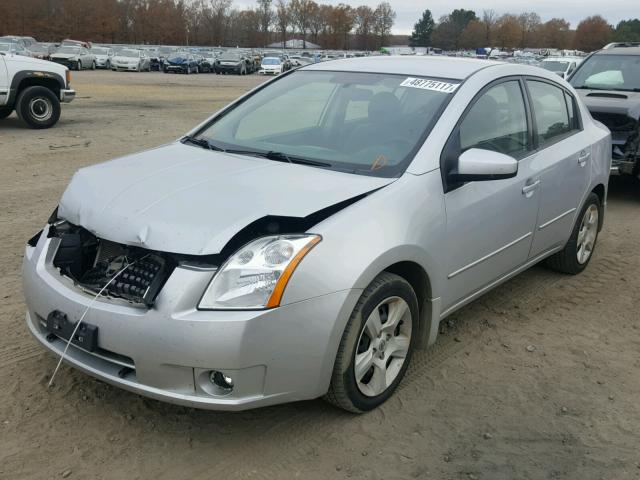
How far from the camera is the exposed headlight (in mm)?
2654

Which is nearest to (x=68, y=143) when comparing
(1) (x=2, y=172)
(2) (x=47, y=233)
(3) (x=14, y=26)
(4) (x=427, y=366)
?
(1) (x=2, y=172)

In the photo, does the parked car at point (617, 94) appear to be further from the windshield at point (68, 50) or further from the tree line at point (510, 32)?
the tree line at point (510, 32)

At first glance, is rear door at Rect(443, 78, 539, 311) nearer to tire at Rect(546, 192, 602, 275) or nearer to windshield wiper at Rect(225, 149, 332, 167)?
windshield wiper at Rect(225, 149, 332, 167)

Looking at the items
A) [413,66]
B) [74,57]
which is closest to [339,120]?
[413,66]

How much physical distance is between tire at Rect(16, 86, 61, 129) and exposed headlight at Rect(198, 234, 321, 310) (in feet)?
37.0

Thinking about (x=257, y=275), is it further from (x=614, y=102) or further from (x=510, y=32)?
(x=510, y=32)

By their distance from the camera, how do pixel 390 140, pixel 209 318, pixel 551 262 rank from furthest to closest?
pixel 551 262
pixel 390 140
pixel 209 318

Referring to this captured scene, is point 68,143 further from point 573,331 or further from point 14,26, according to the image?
point 14,26

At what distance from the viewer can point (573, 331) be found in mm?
4301

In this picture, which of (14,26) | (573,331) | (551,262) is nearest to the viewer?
(573,331)

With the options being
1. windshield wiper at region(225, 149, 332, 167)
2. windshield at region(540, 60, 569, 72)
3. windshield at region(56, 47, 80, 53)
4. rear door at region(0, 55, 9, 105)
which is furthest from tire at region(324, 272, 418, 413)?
windshield at region(56, 47, 80, 53)

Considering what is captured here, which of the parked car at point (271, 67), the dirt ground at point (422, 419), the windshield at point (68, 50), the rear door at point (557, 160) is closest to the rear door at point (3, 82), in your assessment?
the dirt ground at point (422, 419)

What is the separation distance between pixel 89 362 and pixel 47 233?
2.71 feet

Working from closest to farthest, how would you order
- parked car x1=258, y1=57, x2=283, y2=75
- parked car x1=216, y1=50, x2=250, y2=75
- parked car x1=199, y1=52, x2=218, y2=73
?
parked car x1=258, y1=57, x2=283, y2=75 → parked car x1=216, y1=50, x2=250, y2=75 → parked car x1=199, y1=52, x2=218, y2=73
